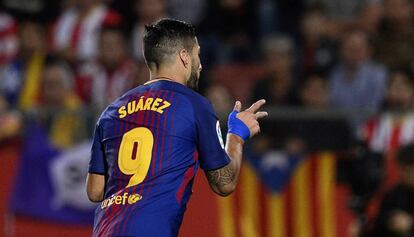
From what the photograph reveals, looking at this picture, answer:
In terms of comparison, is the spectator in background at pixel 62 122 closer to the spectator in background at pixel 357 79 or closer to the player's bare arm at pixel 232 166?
the spectator in background at pixel 357 79

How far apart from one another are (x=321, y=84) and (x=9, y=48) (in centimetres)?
341

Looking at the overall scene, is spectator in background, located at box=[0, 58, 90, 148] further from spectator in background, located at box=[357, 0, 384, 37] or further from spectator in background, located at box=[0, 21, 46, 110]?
spectator in background, located at box=[357, 0, 384, 37]

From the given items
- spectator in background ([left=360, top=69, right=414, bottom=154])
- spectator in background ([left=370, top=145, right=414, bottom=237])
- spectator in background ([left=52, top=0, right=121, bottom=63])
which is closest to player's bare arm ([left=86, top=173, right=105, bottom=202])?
spectator in background ([left=370, top=145, right=414, bottom=237])

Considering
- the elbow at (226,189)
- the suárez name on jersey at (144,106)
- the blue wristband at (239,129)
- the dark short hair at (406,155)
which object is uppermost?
the suárez name on jersey at (144,106)

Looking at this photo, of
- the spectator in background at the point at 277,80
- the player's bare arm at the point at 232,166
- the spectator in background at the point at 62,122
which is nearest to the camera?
the player's bare arm at the point at 232,166

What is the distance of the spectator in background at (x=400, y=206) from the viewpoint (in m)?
8.77

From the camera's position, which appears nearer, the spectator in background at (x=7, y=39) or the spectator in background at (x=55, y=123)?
the spectator in background at (x=55, y=123)

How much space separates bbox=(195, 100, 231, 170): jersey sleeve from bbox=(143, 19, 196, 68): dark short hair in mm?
325

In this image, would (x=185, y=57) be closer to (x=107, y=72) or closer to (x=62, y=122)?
(x=62, y=122)

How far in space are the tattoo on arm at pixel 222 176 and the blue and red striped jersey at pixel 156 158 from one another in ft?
0.11

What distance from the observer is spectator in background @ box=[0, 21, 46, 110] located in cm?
1061

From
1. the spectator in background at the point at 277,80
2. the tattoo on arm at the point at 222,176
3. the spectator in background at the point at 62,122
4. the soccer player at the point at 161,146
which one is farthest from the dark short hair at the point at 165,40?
the spectator in background at the point at 277,80

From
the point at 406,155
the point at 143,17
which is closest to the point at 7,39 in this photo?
the point at 143,17

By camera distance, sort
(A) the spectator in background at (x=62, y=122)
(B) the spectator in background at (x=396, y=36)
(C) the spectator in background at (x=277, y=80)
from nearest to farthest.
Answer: (A) the spectator in background at (x=62, y=122) < (C) the spectator in background at (x=277, y=80) < (B) the spectator in background at (x=396, y=36)
